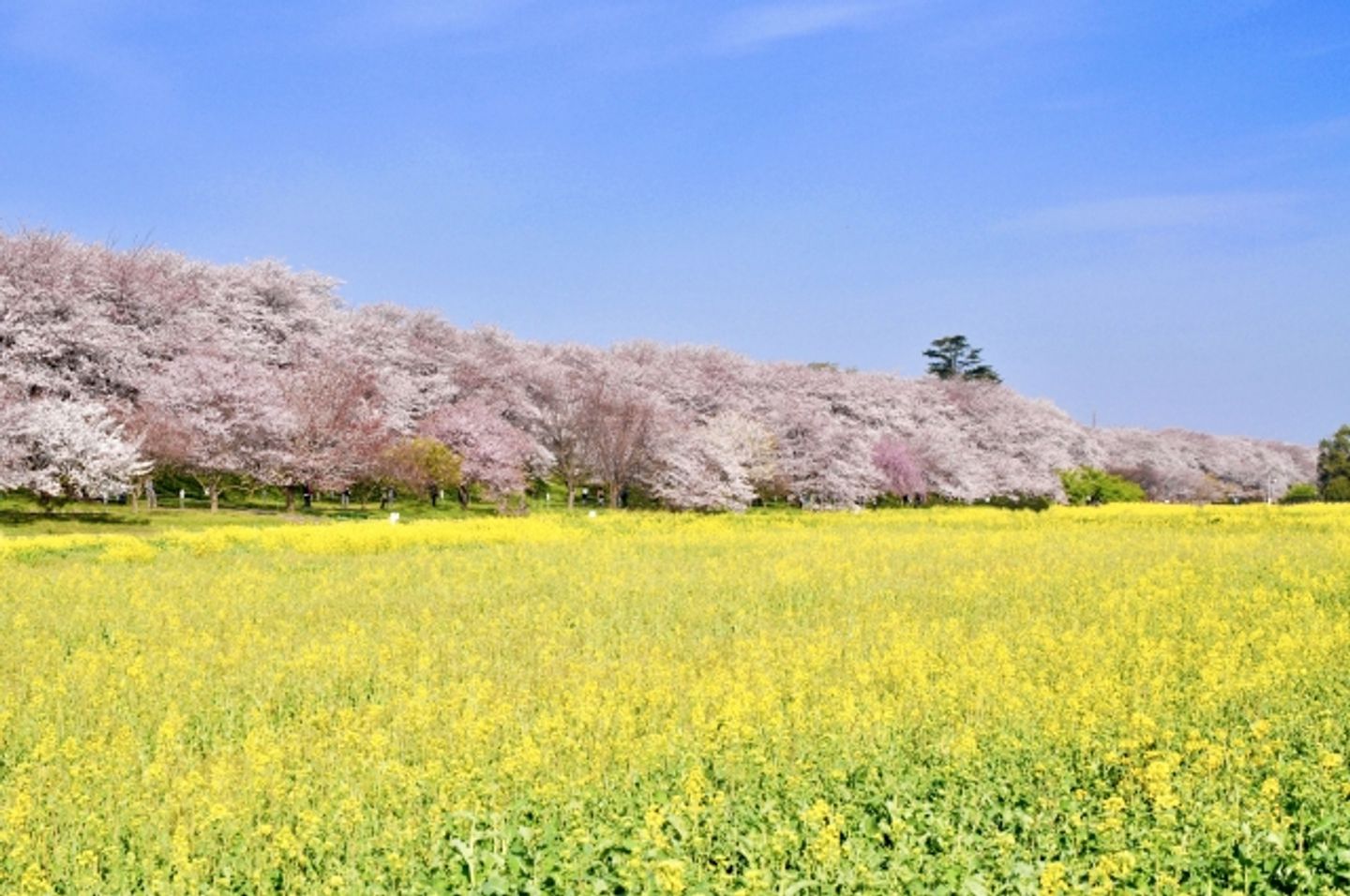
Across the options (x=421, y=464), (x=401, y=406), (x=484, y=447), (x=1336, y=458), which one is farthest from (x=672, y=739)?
(x=1336, y=458)

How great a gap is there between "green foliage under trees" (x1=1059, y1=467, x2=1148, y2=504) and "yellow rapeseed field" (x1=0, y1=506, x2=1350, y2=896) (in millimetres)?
79134

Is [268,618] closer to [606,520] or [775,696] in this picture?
[775,696]

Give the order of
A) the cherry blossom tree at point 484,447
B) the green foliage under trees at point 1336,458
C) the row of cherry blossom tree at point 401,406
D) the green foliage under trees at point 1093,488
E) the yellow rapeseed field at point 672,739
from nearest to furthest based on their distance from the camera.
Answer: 1. the yellow rapeseed field at point 672,739
2. the row of cherry blossom tree at point 401,406
3. the cherry blossom tree at point 484,447
4. the green foliage under trees at point 1093,488
5. the green foliage under trees at point 1336,458

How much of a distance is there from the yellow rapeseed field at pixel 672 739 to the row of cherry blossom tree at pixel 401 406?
30.0 meters

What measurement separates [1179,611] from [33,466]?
127 feet

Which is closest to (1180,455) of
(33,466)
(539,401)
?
(539,401)

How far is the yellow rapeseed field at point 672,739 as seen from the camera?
736 centimetres

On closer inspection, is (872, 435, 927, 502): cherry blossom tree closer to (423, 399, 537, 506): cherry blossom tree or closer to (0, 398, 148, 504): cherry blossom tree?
(423, 399, 537, 506): cherry blossom tree

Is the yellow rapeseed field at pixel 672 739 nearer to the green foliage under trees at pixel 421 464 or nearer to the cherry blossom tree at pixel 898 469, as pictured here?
the green foliage under trees at pixel 421 464

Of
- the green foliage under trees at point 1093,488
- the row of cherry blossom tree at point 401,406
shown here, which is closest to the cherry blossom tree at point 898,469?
the row of cherry blossom tree at point 401,406

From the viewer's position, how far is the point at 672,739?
9727mm

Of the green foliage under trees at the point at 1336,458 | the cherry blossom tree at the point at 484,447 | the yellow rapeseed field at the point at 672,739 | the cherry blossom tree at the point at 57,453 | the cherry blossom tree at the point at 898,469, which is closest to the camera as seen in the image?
the yellow rapeseed field at the point at 672,739

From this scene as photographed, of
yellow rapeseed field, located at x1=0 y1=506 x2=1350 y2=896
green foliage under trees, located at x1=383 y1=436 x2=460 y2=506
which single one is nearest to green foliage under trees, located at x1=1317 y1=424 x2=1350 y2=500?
green foliage under trees, located at x1=383 y1=436 x2=460 y2=506

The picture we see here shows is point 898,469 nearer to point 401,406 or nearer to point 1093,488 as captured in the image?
point 1093,488
